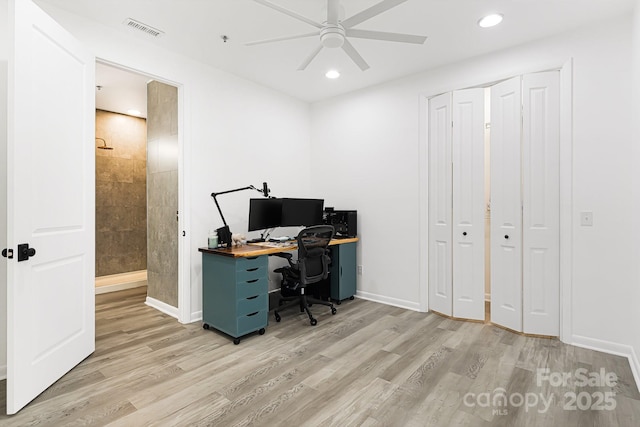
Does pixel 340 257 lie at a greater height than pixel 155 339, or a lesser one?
greater

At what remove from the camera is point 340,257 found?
395 cm

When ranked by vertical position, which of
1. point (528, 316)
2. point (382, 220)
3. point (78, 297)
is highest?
point (382, 220)

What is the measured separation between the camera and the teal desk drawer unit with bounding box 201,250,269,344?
9.30 feet

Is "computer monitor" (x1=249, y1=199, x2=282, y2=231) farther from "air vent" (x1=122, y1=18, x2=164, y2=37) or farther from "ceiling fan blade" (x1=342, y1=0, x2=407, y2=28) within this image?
"ceiling fan blade" (x1=342, y1=0, x2=407, y2=28)

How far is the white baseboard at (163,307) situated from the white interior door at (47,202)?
961 millimetres

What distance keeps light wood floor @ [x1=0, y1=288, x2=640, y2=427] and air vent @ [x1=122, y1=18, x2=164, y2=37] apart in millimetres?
2763

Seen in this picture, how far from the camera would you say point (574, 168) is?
108 inches

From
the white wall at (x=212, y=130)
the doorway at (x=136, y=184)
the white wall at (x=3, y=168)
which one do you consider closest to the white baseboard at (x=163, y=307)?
the doorway at (x=136, y=184)

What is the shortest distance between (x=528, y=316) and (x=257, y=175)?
10.8 ft

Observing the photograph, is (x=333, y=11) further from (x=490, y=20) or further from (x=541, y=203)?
(x=541, y=203)

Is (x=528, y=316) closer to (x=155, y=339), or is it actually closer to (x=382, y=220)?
(x=382, y=220)

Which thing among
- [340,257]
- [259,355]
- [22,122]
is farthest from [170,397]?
[340,257]

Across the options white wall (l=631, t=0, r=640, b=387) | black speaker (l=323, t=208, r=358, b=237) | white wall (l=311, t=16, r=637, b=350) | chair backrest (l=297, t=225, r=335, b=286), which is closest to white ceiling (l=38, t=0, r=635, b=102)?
white wall (l=311, t=16, r=637, b=350)

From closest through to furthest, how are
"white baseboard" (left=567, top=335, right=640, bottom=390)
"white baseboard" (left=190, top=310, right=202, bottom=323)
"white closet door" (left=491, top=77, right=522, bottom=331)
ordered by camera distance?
"white baseboard" (left=567, top=335, right=640, bottom=390) → "white closet door" (left=491, top=77, right=522, bottom=331) → "white baseboard" (left=190, top=310, right=202, bottom=323)
